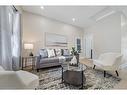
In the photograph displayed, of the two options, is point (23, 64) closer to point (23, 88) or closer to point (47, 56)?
point (47, 56)

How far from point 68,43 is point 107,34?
2.42 meters

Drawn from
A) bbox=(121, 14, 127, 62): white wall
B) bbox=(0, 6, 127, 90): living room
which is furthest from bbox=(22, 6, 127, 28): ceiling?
bbox=(121, 14, 127, 62): white wall

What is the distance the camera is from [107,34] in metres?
5.71

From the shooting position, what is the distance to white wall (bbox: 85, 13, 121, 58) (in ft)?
16.5

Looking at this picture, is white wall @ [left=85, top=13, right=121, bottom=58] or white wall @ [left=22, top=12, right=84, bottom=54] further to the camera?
white wall @ [left=85, top=13, right=121, bottom=58]

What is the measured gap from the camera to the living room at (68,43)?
9.67 ft

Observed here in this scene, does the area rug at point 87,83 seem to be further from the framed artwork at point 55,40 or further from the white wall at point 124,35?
the framed artwork at point 55,40

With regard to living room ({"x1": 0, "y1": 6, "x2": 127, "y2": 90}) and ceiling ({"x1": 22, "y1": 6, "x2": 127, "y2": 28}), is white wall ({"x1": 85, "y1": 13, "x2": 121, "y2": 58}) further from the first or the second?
ceiling ({"x1": 22, "y1": 6, "x2": 127, "y2": 28})

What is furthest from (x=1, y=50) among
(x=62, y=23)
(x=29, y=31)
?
(x=62, y=23)

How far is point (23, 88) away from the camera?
126 centimetres

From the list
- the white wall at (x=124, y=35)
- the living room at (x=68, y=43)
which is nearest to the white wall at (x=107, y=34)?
the living room at (x=68, y=43)

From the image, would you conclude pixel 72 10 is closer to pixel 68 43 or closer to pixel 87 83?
pixel 68 43

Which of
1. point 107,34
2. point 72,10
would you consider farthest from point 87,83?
point 107,34
